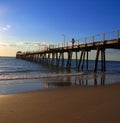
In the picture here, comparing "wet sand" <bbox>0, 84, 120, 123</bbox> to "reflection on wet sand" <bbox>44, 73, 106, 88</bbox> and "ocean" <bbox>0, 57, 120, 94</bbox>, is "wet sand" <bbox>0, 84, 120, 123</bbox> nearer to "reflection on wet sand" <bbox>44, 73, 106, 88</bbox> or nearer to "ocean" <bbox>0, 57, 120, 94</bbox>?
"ocean" <bbox>0, 57, 120, 94</bbox>

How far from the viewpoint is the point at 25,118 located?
15.3 feet

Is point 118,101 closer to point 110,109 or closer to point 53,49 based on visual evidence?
point 110,109

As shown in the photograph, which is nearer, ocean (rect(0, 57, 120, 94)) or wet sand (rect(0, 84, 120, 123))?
wet sand (rect(0, 84, 120, 123))

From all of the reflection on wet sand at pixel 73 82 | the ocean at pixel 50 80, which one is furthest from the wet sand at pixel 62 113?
the reflection on wet sand at pixel 73 82

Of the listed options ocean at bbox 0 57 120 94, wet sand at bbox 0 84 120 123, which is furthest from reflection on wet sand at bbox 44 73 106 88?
wet sand at bbox 0 84 120 123

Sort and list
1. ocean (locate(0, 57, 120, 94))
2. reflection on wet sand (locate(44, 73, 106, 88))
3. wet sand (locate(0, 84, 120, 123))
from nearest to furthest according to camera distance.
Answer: wet sand (locate(0, 84, 120, 123))
ocean (locate(0, 57, 120, 94))
reflection on wet sand (locate(44, 73, 106, 88))

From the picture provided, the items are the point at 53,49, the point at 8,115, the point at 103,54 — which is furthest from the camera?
the point at 53,49

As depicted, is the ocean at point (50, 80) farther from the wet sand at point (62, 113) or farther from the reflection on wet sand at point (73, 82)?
the wet sand at point (62, 113)

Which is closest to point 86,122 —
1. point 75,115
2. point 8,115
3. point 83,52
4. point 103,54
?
point 75,115

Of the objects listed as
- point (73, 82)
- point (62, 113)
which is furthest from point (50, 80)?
point (62, 113)

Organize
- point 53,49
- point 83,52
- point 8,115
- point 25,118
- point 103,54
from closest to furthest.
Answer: point 25,118
point 8,115
point 103,54
point 83,52
point 53,49

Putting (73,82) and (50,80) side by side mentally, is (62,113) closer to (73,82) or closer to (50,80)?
(73,82)

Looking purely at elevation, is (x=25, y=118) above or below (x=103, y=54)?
below

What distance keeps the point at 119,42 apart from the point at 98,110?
13.5 meters
